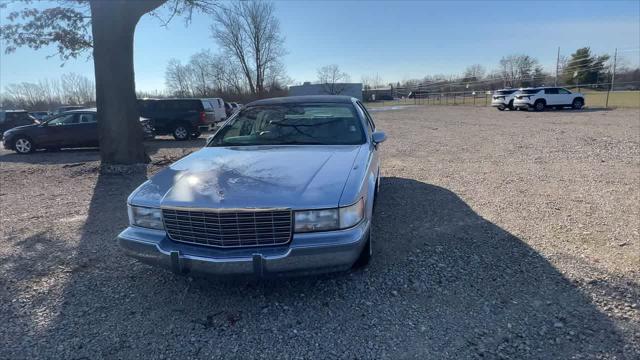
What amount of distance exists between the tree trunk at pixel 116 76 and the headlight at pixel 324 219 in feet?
23.3

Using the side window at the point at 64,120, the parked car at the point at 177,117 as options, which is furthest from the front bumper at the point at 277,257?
the parked car at the point at 177,117

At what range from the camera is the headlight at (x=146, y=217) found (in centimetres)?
282

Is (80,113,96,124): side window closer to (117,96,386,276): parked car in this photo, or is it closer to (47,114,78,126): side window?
(47,114,78,126): side window

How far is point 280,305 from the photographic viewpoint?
2.90m

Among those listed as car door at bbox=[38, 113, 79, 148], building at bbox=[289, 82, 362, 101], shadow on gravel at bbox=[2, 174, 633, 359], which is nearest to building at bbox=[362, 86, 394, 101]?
building at bbox=[289, 82, 362, 101]

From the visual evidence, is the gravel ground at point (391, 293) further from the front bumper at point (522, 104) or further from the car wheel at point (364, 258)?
the front bumper at point (522, 104)

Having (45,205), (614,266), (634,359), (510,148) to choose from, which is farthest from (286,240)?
(510,148)

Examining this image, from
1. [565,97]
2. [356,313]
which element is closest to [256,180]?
[356,313]

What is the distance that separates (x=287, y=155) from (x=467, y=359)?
218 centimetres

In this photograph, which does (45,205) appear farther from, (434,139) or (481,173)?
(434,139)

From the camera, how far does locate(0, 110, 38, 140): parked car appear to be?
64.2 ft

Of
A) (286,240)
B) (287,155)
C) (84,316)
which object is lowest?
(84,316)

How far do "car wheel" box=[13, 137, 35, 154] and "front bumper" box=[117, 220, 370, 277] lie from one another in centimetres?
1357

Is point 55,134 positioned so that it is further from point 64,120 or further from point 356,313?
point 356,313
